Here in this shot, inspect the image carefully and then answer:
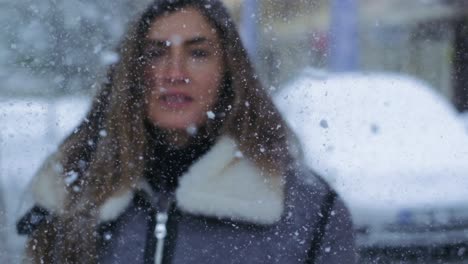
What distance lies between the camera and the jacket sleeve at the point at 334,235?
1042 millimetres

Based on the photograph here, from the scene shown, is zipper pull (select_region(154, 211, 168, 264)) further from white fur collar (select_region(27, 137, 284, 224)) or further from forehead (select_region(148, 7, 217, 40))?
forehead (select_region(148, 7, 217, 40))

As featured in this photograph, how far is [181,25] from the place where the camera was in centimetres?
96

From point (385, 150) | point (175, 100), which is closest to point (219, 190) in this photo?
point (175, 100)

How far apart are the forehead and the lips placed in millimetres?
76

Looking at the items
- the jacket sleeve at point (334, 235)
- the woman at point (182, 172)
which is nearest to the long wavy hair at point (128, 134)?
the woman at point (182, 172)

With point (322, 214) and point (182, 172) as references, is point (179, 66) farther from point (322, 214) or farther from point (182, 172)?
point (322, 214)

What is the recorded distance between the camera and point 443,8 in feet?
3.50

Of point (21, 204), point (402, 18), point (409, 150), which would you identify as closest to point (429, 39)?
point (402, 18)

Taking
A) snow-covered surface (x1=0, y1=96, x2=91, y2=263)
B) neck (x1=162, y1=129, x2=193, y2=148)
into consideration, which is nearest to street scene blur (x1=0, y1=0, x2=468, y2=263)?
snow-covered surface (x1=0, y1=96, x2=91, y2=263)

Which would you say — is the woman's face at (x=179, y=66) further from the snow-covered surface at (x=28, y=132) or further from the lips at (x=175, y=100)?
the snow-covered surface at (x=28, y=132)

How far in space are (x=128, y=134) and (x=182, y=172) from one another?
0.09 metres

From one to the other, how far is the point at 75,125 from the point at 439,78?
1.70 ft

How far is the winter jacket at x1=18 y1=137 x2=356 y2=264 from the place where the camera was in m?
1.00

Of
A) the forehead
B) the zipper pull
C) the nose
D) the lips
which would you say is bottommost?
the zipper pull
